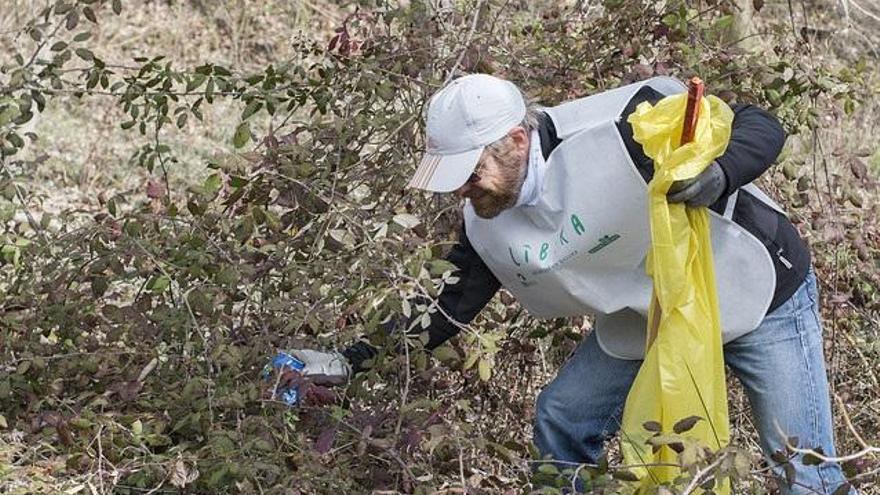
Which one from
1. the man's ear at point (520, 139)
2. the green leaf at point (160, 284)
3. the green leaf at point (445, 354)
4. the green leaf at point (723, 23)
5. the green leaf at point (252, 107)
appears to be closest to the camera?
the man's ear at point (520, 139)

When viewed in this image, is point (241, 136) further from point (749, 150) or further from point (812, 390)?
point (812, 390)

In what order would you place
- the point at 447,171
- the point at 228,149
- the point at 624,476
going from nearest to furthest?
the point at 624,476 < the point at 447,171 < the point at 228,149

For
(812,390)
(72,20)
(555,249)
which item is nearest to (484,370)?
(555,249)

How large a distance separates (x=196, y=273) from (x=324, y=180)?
0.43 meters

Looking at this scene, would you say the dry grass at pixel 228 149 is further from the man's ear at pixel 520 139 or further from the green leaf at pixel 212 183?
the man's ear at pixel 520 139

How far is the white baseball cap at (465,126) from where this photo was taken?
3.35 metres

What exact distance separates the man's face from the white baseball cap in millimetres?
36

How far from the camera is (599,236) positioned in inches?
135

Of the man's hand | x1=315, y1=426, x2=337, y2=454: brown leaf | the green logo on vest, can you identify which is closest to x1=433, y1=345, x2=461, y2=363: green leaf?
the man's hand

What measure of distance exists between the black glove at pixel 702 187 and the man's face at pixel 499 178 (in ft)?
1.20

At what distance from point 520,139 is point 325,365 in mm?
888

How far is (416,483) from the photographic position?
3.76 metres

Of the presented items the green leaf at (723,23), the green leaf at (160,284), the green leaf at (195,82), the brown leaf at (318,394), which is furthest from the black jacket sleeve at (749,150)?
the green leaf at (195,82)

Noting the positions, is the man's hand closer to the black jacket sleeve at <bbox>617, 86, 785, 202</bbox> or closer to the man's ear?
the man's ear
